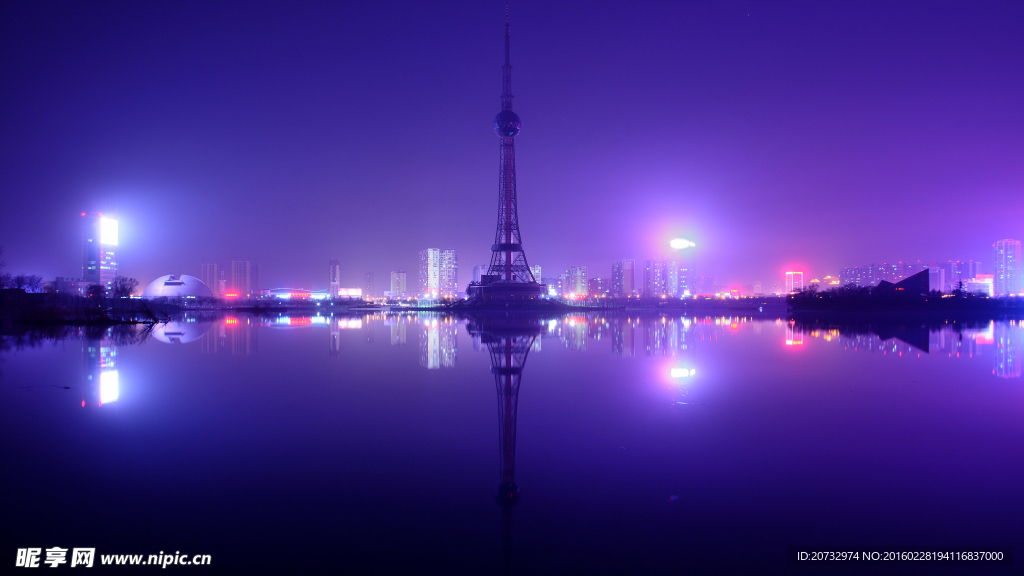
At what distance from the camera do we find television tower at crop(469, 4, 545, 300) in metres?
77.4

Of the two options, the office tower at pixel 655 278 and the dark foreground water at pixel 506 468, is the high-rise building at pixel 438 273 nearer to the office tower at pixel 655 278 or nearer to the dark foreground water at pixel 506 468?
the office tower at pixel 655 278

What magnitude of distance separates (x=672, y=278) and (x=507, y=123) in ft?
311

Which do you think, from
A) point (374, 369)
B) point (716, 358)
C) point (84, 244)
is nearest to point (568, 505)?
point (374, 369)

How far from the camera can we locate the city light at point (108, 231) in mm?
125062

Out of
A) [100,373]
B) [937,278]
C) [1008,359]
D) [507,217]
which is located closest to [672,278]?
[937,278]

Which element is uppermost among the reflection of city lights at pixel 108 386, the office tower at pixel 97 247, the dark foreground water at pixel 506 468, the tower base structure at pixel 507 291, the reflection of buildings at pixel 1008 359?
the office tower at pixel 97 247

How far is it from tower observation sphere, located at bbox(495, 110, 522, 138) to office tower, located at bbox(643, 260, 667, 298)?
290 ft

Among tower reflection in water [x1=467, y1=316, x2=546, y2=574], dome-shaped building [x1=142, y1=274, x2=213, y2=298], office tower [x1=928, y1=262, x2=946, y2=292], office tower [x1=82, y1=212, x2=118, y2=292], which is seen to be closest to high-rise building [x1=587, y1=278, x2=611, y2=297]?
office tower [x1=928, y1=262, x2=946, y2=292]

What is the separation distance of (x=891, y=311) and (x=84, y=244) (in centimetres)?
16899

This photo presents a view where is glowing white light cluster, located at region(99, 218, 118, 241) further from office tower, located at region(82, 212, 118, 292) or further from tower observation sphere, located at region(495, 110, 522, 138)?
tower observation sphere, located at region(495, 110, 522, 138)

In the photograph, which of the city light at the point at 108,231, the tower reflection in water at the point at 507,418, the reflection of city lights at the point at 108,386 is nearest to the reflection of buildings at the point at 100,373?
the reflection of city lights at the point at 108,386

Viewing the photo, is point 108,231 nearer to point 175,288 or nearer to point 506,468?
point 175,288

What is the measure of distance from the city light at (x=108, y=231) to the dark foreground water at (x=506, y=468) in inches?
5742

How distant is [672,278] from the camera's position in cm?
15862
